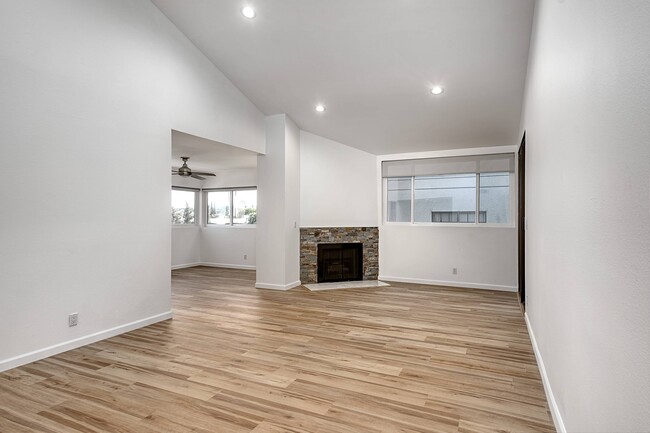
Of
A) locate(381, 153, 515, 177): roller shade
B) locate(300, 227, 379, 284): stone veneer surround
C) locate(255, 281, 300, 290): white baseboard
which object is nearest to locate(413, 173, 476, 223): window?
locate(381, 153, 515, 177): roller shade

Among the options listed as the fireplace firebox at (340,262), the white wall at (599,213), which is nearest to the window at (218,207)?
the fireplace firebox at (340,262)

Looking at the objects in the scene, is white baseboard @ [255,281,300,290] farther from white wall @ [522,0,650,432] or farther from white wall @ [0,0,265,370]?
white wall @ [522,0,650,432]

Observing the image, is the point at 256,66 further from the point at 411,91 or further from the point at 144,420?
the point at 144,420

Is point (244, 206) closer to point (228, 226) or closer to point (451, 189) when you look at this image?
point (228, 226)

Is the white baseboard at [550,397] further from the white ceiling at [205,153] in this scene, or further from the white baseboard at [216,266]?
the white baseboard at [216,266]

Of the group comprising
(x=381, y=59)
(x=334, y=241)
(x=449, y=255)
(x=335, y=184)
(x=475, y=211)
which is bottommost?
(x=449, y=255)

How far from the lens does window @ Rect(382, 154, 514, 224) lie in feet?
20.3

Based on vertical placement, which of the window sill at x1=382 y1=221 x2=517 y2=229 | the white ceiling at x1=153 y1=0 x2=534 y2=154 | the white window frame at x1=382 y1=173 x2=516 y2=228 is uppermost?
the white ceiling at x1=153 y1=0 x2=534 y2=154

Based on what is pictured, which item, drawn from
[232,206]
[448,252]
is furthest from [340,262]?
[232,206]

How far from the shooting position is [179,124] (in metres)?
4.49

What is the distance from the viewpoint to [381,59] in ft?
13.8

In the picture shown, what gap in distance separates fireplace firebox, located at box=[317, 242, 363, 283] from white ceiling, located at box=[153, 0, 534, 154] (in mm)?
2163

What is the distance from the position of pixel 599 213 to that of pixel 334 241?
5502mm

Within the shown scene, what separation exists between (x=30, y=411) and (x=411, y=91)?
4684 millimetres
